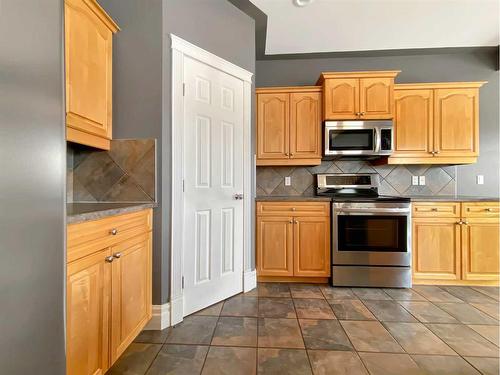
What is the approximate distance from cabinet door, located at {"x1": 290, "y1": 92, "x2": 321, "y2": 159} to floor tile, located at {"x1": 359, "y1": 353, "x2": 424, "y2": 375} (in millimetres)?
2111

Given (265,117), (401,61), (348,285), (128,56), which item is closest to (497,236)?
(348,285)

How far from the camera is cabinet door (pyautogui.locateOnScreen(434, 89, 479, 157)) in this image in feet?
9.88

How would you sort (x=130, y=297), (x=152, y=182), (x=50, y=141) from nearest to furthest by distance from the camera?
1. (x=50, y=141)
2. (x=130, y=297)
3. (x=152, y=182)

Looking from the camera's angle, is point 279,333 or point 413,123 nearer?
point 279,333

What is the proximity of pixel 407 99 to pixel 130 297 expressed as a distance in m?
3.47

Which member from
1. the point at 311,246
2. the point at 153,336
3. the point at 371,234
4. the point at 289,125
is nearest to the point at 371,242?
the point at 371,234

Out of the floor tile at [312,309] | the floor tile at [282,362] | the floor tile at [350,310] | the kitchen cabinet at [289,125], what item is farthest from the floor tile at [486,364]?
the kitchen cabinet at [289,125]

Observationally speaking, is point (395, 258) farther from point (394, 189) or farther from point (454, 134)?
point (454, 134)

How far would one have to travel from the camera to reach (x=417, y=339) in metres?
1.81

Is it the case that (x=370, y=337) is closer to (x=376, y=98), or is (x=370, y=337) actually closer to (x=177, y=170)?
(x=177, y=170)

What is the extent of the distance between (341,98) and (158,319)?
2.88 metres

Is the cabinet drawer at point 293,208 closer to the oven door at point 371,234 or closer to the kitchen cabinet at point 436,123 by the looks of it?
the oven door at point 371,234

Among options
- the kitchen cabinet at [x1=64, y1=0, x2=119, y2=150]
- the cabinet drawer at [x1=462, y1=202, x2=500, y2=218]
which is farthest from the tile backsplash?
the cabinet drawer at [x1=462, y1=202, x2=500, y2=218]

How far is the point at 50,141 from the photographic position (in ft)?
2.09
